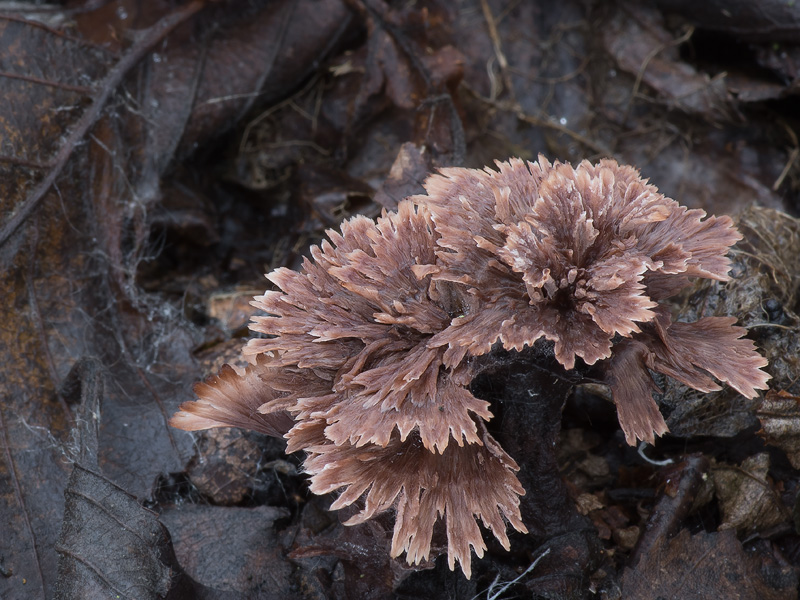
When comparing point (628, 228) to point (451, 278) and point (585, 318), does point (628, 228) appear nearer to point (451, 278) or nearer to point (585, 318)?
point (585, 318)

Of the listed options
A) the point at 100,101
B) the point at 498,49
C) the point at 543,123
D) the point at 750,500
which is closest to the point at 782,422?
the point at 750,500

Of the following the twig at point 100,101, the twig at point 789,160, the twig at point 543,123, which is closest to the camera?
the twig at point 100,101

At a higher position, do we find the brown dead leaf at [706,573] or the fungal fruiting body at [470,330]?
the fungal fruiting body at [470,330]

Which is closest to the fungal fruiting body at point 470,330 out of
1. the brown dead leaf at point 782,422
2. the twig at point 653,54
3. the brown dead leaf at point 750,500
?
the brown dead leaf at point 782,422

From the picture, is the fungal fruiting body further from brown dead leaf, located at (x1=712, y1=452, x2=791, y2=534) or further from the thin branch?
the thin branch

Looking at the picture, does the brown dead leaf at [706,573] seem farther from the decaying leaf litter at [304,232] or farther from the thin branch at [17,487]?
the thin branch at [17,487]

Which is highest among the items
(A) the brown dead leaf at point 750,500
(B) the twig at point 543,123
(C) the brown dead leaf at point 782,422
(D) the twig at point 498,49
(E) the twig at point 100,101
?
(E) the twig at point 100,101

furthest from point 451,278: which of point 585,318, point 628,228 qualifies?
point 628,228

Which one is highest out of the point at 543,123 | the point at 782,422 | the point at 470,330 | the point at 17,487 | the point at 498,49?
the point at 470,330

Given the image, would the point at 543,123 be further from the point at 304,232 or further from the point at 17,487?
the point at 17,487
